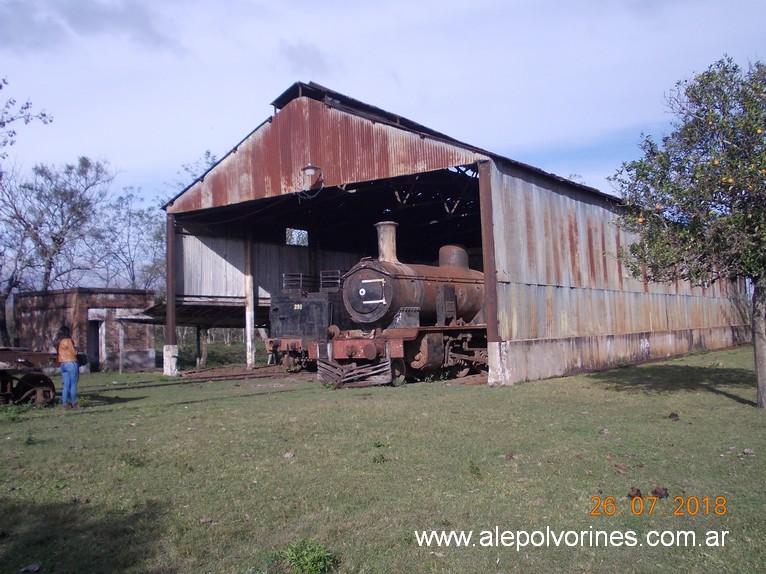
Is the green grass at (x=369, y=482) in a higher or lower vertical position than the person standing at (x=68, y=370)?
lower

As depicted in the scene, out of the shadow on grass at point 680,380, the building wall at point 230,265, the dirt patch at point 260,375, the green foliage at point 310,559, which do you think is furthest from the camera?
the building wall at point 230,265

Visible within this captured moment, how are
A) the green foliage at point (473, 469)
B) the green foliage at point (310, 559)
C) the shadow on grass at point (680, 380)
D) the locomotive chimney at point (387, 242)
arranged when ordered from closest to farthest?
the green foliage at point (310, 559)
the green foliage at point (473, 469)
the shadow on grass at point (680, 380)
the locomotive chimney at point (387, 242)

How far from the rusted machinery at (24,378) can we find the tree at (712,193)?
11.5 meters

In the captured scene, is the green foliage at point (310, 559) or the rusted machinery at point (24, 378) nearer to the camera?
the green foliage at point (310, 559)

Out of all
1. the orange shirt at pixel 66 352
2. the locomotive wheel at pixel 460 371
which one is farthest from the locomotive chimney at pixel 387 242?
the orange shirt at pixel 66 352

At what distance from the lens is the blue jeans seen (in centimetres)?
1321

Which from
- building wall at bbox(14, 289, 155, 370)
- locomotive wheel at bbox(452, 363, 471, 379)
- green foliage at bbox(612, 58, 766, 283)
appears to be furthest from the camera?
building wall at bbox(14, 289, 155, 370)

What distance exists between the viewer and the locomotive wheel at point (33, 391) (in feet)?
44.3

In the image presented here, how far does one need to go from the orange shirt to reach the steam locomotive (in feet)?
20.7

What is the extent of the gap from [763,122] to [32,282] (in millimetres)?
36038

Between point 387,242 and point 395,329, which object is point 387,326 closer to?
point 395,329

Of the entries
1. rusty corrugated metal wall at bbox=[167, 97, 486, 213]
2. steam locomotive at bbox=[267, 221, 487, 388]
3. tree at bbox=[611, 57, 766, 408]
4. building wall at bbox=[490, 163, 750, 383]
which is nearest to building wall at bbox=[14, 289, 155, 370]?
rusty corrugated metal wall at bbox=[167, 97, 486, 213]

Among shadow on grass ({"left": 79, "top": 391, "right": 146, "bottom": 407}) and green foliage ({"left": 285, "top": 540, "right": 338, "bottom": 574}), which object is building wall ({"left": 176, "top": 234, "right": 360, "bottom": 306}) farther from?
green foliage ({"left": 285, "top": 540, "right": 338, "bottom": 574})

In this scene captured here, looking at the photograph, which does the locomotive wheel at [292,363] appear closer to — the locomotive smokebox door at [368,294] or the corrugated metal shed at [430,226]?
the locomotive smokebox door at [368,294]
